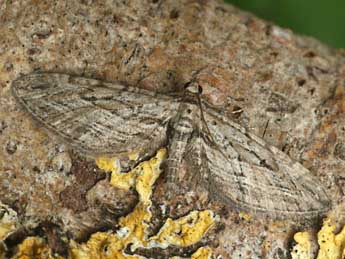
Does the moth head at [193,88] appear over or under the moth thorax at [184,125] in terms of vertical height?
over

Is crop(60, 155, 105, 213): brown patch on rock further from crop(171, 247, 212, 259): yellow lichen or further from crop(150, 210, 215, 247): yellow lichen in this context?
crop(171, 247, 212, 259): yellow lichen

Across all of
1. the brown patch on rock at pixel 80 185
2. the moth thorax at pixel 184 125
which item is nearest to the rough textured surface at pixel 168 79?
the brown patch on rock at pixel 80 185

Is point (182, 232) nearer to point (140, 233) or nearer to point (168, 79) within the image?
point (140, 233)

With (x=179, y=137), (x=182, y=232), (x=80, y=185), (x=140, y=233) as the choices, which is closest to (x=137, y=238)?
(x=140, y=233)

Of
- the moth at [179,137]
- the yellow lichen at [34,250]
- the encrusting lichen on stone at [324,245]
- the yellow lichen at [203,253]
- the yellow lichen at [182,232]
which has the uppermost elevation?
the moth at [179,137]

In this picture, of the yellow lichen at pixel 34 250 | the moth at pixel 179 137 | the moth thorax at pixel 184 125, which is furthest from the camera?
the moth thorax at pixel 184 125

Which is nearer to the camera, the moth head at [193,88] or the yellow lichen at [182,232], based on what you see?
the yellow lichen at [182,232]

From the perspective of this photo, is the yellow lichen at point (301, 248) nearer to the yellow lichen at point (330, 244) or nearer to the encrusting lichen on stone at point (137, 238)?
the yellow lichen at point (330, 244)

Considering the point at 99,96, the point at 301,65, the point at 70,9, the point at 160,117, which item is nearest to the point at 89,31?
the point at 70,9
